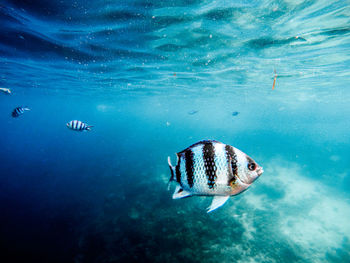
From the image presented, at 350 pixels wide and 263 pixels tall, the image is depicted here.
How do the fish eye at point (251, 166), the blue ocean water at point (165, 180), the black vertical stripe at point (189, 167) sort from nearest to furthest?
the fish eye at point (251, 166) → the black vertical stripe at point (189, 167) → the blue ocean water at point (165, 180)

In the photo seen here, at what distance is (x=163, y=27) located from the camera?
9.70m

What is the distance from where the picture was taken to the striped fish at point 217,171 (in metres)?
1.62

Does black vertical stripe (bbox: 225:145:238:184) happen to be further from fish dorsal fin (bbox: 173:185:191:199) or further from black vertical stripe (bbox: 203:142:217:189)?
fish dorsal fin (bbox: 173:185:191:199)

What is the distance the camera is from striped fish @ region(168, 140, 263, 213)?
5.30 feet

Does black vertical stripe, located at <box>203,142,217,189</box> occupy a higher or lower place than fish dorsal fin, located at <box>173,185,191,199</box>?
higher

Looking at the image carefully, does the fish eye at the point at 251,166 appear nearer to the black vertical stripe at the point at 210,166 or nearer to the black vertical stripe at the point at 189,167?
the black vertical stripe at the point at 210,166

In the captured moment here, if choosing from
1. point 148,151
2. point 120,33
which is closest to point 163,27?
point 120,33

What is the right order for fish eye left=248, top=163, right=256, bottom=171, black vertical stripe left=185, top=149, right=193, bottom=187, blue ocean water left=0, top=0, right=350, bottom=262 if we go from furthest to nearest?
1. blue ocean water left=0, top=0, right=350, bottom=262
2. black vertical stripe left=185, top=149, right=193, bottom=187
3. fish eye left=248, top=163, right=256, bottom=171

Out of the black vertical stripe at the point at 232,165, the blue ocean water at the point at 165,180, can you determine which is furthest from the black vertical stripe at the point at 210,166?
the blue ocean water at the point at 165,180

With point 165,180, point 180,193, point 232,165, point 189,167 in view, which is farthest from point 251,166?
point 165,180

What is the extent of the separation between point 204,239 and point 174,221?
206cm

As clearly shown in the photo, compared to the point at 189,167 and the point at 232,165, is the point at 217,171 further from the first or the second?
the point at 189,167

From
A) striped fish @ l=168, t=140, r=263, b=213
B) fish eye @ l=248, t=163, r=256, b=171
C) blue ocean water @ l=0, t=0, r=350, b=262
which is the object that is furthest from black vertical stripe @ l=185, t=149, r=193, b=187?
blue ocean water @ l=0, t=0, r=350, b=262

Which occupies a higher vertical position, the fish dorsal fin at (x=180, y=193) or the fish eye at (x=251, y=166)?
the fish eye at (x=251, y=166)
